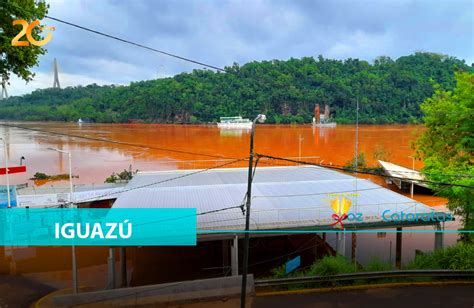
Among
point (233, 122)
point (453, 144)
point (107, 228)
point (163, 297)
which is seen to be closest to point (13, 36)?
point (107, 228)

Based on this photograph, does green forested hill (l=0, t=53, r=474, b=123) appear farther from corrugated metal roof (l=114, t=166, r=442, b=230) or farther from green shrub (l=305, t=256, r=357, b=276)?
green shrub (l=305, t=256, r=357, b=276)

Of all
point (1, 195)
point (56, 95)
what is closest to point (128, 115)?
point (56, 95)

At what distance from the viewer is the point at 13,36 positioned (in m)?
9.20

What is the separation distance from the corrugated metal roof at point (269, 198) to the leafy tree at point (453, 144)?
117 centimetres

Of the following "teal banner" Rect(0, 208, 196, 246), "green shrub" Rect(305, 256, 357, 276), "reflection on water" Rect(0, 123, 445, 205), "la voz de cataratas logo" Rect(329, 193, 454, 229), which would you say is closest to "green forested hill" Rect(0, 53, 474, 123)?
"reflection on water" Rect(0, 123, 445, 205)

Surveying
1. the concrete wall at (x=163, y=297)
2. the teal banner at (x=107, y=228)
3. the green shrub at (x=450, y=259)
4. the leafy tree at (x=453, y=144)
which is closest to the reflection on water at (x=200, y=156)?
the teal banner at (x=107, y=228)

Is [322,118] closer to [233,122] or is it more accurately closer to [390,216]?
[233,122]

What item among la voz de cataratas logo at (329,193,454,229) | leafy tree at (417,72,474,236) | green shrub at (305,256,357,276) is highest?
leafy tree at (417,72,474,236)

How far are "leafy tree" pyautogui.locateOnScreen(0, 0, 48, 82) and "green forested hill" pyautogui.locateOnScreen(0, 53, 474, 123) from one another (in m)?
42.3

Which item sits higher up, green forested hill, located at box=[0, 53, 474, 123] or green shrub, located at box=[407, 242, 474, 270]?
green forested hill, located at box=[0, 53, 474, 123]

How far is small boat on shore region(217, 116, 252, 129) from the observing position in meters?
81.6

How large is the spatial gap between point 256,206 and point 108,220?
492cm

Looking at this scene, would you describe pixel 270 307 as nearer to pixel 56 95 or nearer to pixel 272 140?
pixel 272 140

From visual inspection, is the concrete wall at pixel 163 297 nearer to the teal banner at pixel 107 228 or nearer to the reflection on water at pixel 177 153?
the teal banner at pixel 107 228
